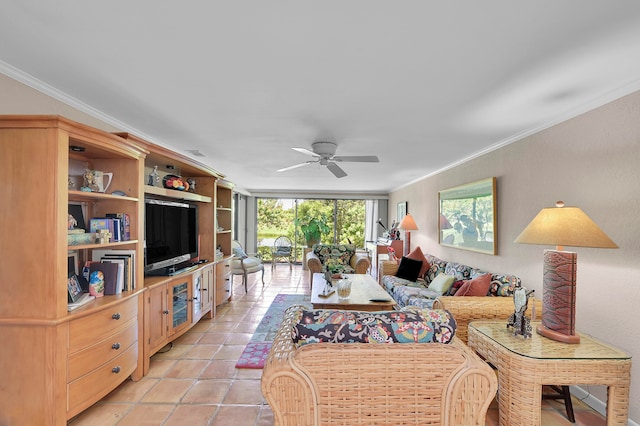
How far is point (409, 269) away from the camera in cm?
488

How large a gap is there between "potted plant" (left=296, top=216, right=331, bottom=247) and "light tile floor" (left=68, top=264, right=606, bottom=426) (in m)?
5.36

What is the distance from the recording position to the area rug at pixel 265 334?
2.94 meters

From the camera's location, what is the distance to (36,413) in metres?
1.83

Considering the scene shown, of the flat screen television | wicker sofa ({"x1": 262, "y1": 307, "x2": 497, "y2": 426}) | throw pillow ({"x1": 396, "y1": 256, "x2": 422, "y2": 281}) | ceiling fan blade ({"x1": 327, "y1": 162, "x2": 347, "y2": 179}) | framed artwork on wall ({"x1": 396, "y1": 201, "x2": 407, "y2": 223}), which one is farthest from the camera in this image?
framed artwork on wall ({"x1": 396, "y1": 201, "x2": 407, "y2": 223})

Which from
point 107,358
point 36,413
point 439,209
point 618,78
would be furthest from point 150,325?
point 439,209

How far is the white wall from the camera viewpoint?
2.03m

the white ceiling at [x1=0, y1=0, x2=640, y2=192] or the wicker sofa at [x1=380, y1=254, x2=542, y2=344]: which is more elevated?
the white ceiling at [x1=0, y1=0, x2=640, y2=192]

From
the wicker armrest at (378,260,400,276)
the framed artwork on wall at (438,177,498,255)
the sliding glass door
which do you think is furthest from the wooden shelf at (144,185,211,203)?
the sliding glass door

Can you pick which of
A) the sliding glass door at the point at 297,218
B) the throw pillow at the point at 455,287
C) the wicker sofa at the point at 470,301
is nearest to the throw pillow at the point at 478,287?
the wicker sofa at the point at 470,301

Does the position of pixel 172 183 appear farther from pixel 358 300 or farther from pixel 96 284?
pixel 358 300

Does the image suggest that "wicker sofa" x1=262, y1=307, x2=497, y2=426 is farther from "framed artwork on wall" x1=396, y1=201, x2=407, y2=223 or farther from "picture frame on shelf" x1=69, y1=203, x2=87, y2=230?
"framed artwork on wall" x1=396, y1=201, x2=407, y2=223

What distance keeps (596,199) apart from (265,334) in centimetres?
341

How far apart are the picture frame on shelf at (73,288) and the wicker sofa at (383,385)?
1.62m

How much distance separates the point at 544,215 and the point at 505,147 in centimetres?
164
